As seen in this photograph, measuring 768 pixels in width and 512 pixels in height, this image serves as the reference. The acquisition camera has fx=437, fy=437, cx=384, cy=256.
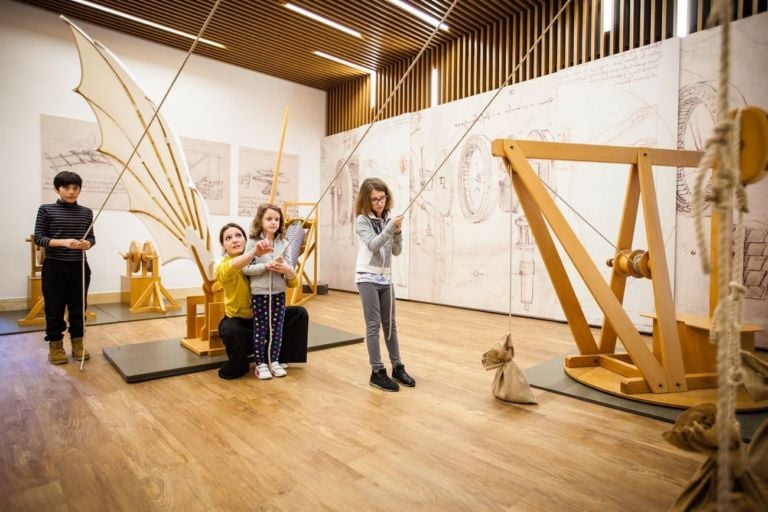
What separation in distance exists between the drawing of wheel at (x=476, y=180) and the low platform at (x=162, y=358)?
7.98 feet

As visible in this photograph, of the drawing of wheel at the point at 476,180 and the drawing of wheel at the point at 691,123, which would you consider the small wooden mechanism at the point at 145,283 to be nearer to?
the drawing of wheel at the point at 476,180

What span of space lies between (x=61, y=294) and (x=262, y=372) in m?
1.49

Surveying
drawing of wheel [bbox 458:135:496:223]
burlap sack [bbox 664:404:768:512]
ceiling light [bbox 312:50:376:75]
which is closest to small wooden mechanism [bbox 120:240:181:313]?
ceiling light [bbox 312:50:376:75]

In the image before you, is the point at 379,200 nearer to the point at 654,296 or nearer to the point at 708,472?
the point at 654,296

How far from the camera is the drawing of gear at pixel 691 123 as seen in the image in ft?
11.9

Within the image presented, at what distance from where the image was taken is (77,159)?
526cm

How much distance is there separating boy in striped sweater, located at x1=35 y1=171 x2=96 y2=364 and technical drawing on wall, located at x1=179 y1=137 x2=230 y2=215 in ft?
10.8

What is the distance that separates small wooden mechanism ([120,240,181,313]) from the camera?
492 cm

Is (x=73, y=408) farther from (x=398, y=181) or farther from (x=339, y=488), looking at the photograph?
A: (x=398, y=181)

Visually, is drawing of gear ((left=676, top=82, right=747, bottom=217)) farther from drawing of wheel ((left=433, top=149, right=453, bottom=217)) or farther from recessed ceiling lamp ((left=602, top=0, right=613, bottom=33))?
drawing of wheel ((left=433, top=149, right=453, bottom=217))

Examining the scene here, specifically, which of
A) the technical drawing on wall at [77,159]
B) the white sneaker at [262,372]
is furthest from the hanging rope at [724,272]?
the technical drawing on wall at [77,159]

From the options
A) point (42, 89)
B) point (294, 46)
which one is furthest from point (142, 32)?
point (294, 46)

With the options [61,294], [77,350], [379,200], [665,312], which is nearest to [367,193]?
[379,200]

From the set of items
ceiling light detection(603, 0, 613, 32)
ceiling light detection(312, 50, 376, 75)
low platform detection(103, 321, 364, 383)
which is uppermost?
ceiling light detection(312, 50, 376, 75)
